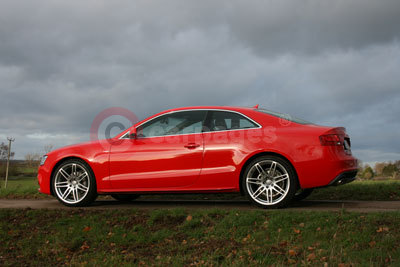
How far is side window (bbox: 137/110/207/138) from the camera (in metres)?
7.28

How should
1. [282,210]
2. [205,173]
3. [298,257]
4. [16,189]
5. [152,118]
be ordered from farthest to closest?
[16,189], [152,118], [205,173], [282,210], [298,257]

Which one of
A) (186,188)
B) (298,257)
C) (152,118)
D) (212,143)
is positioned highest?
(152,118)

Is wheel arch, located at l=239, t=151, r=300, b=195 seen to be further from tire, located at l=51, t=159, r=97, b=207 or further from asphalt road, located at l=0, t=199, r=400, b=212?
tire, located at l=51, t=159, r=97, b=207

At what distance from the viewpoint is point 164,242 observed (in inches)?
222

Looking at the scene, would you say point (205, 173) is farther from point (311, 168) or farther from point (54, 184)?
point (54, 184)

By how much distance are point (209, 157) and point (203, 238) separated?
5.46 feet

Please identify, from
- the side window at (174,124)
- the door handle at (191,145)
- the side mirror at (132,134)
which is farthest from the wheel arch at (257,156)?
the side mirror at (132,134)

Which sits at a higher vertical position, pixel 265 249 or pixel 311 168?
pixel 311 168

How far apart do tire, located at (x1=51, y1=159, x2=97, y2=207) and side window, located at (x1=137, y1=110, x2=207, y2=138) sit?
129cm

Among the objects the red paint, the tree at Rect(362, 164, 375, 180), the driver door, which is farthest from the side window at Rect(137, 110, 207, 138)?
the tree at Rect(362, 164, 375, 180)

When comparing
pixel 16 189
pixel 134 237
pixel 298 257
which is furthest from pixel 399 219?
pixel 16 189

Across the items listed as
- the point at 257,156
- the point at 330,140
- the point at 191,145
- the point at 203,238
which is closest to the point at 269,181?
the point at 257,156

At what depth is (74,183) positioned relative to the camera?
25.5ft

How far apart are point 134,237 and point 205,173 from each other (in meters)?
1.73
